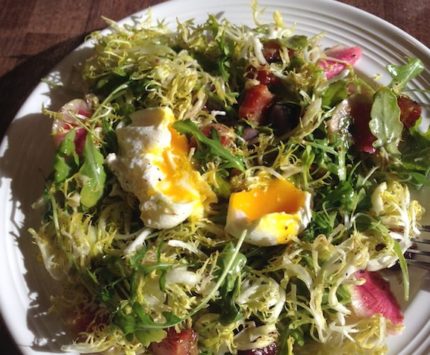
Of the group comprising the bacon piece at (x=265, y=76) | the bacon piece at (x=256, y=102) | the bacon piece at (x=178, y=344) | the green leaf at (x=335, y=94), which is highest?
the green leaf at (x=335, y=94)

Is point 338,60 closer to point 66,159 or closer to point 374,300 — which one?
point 374,300

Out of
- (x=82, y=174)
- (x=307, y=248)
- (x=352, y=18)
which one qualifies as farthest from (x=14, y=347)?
(x=352, y=18)

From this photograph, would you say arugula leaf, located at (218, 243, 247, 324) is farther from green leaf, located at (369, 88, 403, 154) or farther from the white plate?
green leaf, located at (369, 88, 403, 154)

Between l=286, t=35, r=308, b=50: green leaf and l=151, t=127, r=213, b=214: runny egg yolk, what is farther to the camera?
l=286, t=35, r=308, b=50: green leaf

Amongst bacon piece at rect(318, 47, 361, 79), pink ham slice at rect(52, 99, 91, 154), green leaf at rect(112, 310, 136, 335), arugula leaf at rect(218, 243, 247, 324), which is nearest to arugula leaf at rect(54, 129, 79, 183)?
pink ham slice at rect(52, 99, 91, 154)

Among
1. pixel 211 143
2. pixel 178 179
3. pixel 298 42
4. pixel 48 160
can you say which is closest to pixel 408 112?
pixel 298 42

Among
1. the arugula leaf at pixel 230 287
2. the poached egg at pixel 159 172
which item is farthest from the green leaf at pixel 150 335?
the poached egg at pixel 159 172

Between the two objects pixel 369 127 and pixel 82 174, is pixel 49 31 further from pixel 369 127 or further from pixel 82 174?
pixel 369 127

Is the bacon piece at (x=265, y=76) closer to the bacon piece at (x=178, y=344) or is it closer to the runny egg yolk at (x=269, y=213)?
the runny egg yolk at (x=269, y=213)
